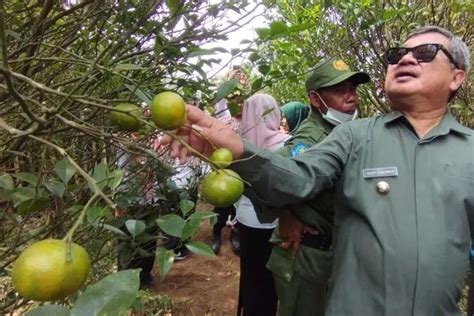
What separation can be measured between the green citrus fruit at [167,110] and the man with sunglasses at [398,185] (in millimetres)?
294

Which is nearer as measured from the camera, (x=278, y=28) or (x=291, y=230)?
(x=278, y=28)

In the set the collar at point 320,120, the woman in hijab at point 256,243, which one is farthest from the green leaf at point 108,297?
the woman in hijab at point 256,243

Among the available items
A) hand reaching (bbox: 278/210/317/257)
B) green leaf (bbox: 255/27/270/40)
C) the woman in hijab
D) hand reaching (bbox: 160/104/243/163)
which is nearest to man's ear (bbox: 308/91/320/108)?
the woman in hijab

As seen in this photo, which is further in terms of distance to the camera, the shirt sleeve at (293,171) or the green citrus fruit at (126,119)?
the shirt sleeve at (293,171)

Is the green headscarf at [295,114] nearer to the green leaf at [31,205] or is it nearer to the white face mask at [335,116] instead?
the white face mask at [335,116]

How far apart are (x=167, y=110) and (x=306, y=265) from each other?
47.4 inches

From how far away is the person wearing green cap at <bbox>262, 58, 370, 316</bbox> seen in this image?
1.81 meters

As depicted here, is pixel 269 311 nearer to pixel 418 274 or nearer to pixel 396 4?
pixel 418 274

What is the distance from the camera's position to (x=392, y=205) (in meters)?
1.42

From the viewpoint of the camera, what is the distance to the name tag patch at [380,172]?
1464 millimetres

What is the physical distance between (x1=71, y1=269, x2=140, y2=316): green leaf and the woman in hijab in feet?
7.45

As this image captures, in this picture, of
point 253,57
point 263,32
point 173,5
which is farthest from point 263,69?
point 173,5

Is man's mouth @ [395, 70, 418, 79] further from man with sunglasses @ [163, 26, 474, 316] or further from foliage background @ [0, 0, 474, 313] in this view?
foliage background @ [0, 0, 474, 313]

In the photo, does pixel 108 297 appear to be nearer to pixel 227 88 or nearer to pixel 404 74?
pixel 227 88
